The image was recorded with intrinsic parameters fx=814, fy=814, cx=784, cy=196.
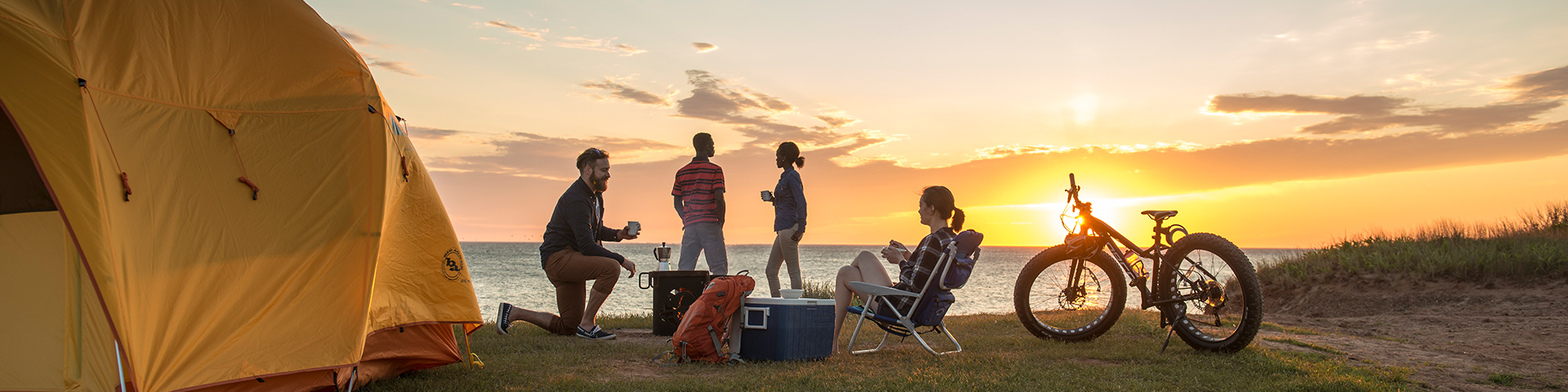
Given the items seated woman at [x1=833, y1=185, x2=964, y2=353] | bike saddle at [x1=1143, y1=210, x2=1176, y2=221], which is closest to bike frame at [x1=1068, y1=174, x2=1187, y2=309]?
bike saddle at [x1=1143, y1=210, x2=1176, y2=221]

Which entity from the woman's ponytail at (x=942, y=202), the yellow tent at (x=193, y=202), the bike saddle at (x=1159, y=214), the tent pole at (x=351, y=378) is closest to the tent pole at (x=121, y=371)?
the yellow tent at (x=193, y=202)

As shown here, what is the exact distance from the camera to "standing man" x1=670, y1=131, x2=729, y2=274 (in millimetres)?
7621

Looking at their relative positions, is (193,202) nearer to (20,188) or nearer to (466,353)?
(20,188)

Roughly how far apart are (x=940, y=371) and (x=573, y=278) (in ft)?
10.5

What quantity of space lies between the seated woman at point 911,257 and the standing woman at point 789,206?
240 cm

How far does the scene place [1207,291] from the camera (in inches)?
214

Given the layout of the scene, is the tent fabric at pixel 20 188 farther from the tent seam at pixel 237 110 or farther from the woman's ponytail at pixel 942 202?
the woman's ponytail at pixel 942 202

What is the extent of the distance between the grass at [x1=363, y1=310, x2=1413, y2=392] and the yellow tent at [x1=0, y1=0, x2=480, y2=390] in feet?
2.04

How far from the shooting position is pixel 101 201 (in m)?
3.48

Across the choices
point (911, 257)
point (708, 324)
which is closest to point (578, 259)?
point (708, 324)

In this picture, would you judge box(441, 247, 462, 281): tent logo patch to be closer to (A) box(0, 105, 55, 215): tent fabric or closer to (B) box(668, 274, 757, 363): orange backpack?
(B) box(668, 274, 757, 363): orange backpack

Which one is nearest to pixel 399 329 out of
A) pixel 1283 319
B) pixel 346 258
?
pixel 346 258

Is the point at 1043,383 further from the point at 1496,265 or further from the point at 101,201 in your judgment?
the point at 1496,265

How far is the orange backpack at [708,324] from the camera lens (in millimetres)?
5102
